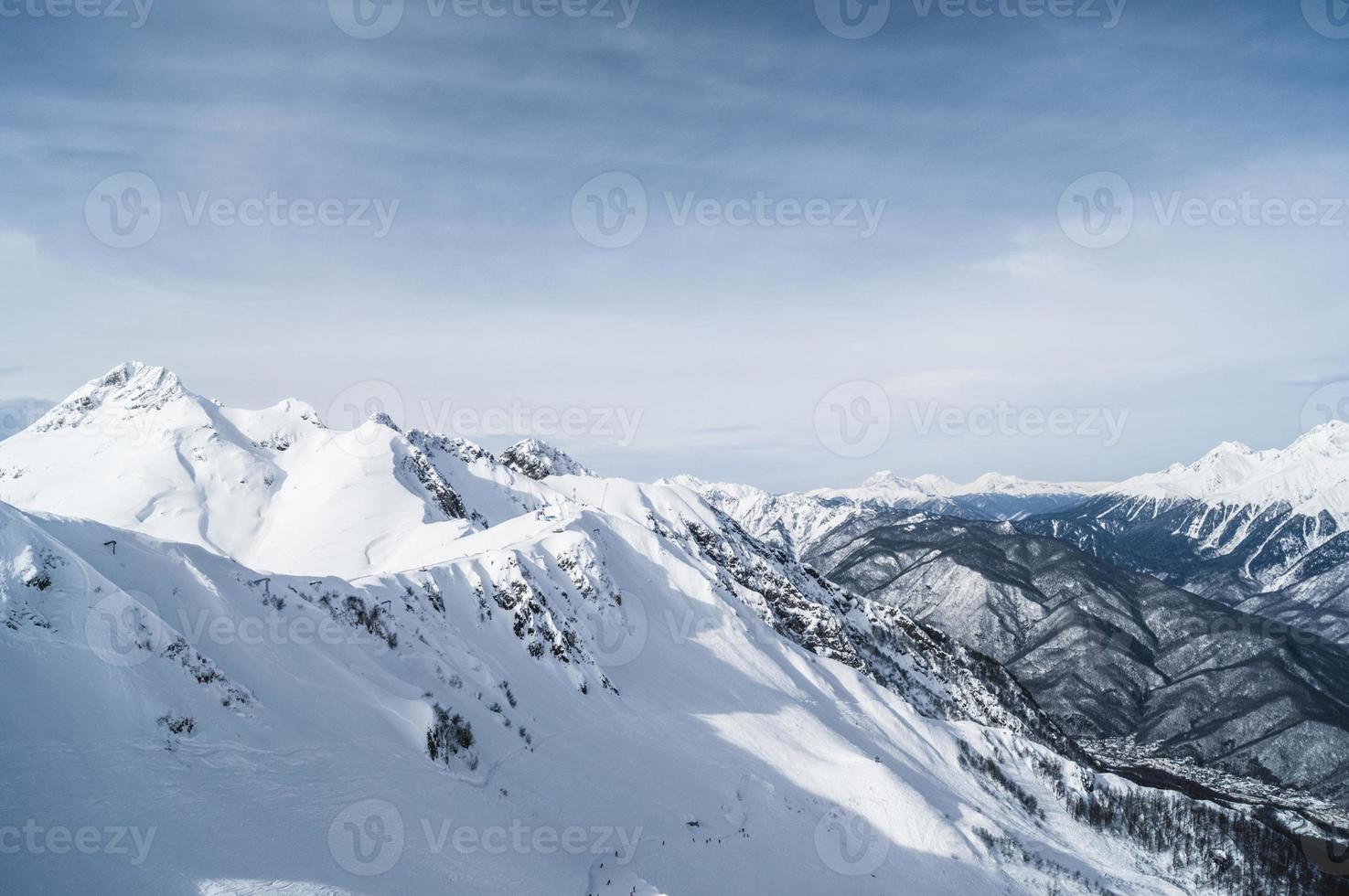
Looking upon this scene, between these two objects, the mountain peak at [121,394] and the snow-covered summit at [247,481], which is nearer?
the snow-covered summit at [247,481]

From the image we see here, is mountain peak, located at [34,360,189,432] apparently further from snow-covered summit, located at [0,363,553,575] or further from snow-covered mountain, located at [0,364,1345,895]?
snow-covered mountain, located at [0,364,1345,895]

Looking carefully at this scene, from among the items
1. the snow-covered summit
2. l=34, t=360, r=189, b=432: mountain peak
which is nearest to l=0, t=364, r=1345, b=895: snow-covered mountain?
the snow-covered summit

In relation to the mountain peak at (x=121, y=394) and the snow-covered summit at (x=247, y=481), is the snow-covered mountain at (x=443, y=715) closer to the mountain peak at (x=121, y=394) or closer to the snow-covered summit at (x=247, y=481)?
the snow-covered summit at (x=247, y=481)

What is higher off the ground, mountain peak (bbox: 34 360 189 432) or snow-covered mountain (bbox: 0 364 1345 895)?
mountain peak (bbox: 34 360 189 432)

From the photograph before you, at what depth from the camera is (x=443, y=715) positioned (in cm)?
3509

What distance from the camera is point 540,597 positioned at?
62.8 m

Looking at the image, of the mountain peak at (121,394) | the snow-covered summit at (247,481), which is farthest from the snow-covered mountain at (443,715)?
the mountain peak at (121,394)

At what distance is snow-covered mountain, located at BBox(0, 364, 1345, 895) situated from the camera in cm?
1977

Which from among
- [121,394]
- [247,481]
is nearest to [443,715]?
[247,481]

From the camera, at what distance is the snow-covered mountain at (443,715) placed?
19.8 m

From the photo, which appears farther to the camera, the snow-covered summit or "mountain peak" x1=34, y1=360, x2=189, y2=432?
"mountain peak" x1=34, y1=360, x2=189, y2=432

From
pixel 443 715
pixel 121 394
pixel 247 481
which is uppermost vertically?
pixel 121 394

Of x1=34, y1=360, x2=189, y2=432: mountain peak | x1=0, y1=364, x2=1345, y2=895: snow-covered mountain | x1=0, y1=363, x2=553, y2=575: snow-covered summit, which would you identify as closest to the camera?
x1=0, y1=364, x2=1345, y2=895: snow-covered mountain

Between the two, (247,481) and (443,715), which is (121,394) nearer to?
(247,481)
